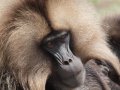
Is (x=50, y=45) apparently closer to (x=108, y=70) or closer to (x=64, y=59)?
(x=64, y=59)

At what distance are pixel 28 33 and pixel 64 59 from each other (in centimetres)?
32

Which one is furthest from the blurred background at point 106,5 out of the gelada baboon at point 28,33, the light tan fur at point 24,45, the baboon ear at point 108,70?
the light tan fur at point 24,45

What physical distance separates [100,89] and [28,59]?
0.96 metres

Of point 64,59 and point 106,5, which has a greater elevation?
point 64,59

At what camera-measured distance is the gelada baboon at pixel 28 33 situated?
137 inches

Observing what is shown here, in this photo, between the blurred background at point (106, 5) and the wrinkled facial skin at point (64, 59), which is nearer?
the wrinkled facial skin at point (64, 59)

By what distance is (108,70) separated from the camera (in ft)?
14.6

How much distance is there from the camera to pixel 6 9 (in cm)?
350

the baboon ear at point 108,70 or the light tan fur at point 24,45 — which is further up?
the light tan fur at point 24,45

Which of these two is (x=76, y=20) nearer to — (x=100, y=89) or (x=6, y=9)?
(x=6, y=9)

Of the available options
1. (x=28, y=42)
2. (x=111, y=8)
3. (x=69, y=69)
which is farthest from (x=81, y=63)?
(x=111, y=8)

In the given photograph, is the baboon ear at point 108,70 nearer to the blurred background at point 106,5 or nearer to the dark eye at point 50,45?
the dark eye at point 50,45

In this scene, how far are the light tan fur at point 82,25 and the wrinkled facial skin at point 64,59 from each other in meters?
0.08

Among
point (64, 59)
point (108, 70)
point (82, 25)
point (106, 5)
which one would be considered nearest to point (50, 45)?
point (64, 59)
